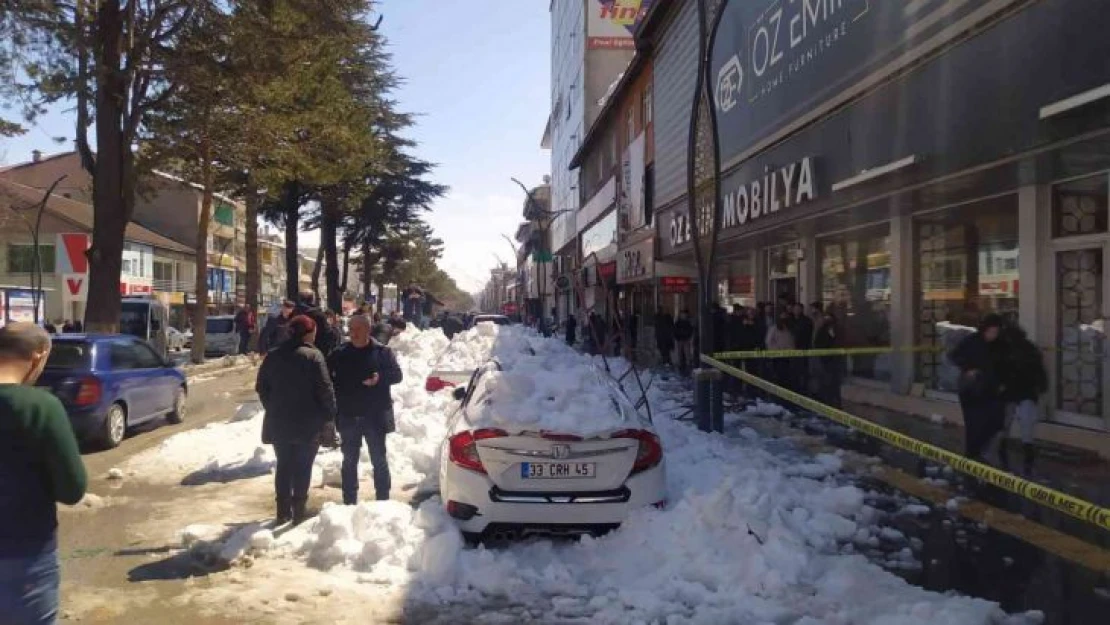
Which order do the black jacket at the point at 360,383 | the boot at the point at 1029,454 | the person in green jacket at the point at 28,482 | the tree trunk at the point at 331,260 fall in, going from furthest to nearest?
the tree trunk at the point at 331,260 < the boot at the point at 1029,454 < the black jacket at the point at 360,383 < the person in green jacket at the point at 28,482

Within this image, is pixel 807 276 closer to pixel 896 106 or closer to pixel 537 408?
pixel 896 106

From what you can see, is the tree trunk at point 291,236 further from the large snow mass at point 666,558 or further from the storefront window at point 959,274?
the large snow mass at point 666,558

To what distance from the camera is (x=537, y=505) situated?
19.9ft

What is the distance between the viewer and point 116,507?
7.70 meters

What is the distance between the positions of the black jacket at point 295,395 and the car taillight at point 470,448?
43.9 inches

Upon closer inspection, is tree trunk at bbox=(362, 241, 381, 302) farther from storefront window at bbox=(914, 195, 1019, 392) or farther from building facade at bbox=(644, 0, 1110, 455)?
storefront window at bbox=(914, 195, 1019, 392)

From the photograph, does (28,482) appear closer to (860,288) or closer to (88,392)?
(88,392)

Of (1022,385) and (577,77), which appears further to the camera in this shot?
(577,77)

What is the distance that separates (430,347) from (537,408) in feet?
59.1

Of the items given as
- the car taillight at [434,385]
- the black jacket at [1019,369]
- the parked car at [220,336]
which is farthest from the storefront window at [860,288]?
the parked car at [220,336]

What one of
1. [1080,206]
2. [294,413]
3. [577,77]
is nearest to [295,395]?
[294,413]

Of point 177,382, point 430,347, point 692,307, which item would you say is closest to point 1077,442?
point 177,382

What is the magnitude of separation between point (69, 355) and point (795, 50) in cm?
1096

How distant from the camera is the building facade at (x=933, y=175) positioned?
27.1ft
